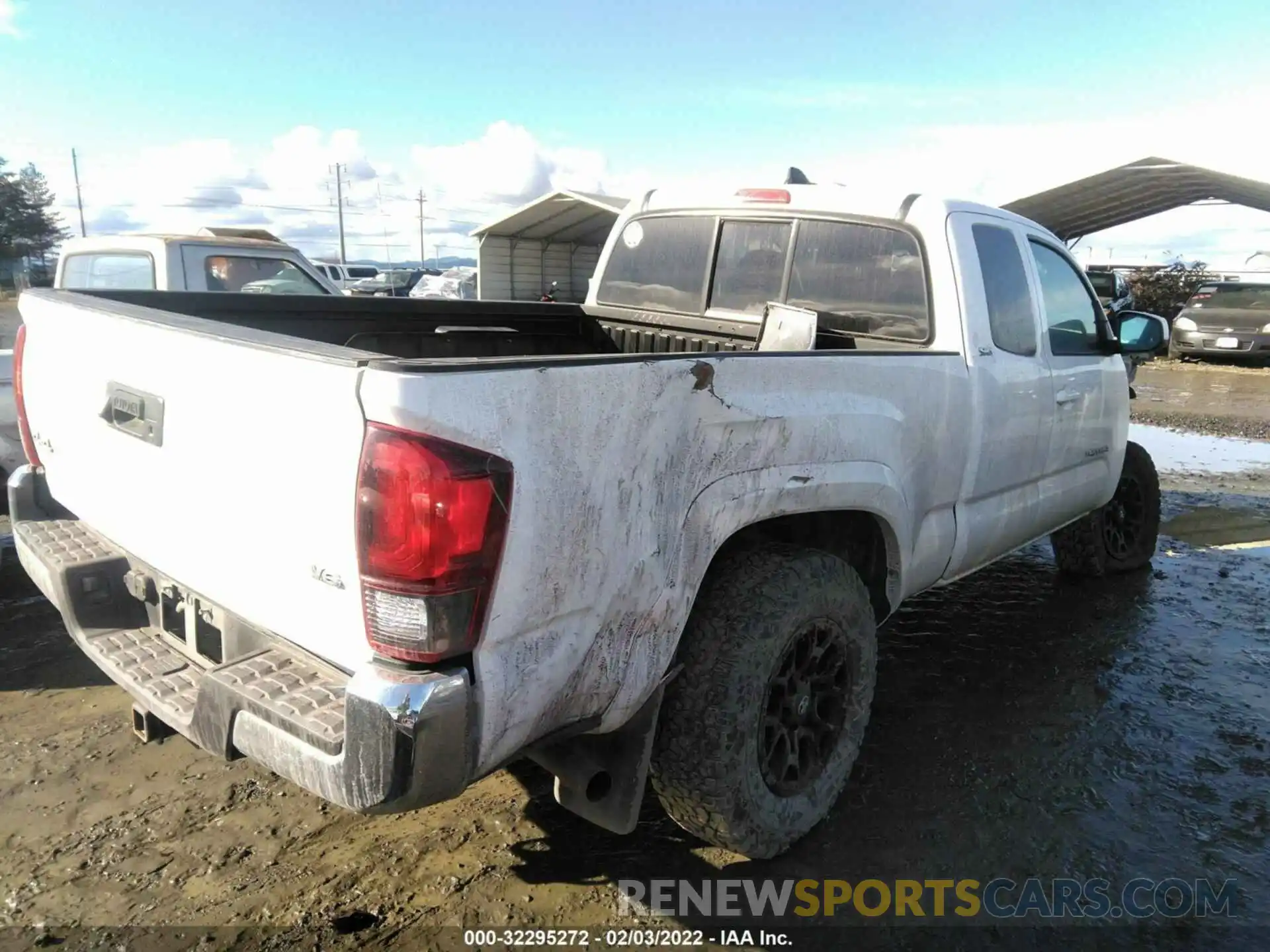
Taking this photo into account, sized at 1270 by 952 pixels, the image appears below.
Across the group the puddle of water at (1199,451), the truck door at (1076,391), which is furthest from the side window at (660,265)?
the puddle of water at (1199,451)

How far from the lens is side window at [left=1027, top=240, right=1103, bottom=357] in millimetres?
3922

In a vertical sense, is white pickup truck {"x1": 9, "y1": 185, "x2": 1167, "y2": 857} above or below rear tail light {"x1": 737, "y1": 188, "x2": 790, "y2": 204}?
below

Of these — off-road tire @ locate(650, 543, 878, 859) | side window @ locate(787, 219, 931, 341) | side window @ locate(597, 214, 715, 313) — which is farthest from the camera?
side window @ locate(597, 214, 715, 313)

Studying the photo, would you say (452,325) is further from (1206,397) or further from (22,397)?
(1206,397)

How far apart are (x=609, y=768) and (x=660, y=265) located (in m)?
2.77

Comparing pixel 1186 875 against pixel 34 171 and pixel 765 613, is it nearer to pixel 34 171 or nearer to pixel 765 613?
pixel 765 613

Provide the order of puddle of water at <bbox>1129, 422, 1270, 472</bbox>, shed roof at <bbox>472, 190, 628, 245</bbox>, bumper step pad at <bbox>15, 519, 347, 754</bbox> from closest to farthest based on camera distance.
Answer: bumper step pad at <bbox>15, 519, 347, 754</bbox>, puddle of water at <bbox>1129, 422, 1270, 472</bbox>, shed roof at <bbox>472, 190, 628, 245</bbox>

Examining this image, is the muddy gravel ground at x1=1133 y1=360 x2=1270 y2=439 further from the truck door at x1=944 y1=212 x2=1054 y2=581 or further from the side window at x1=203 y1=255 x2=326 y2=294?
the side window at x1=203 y1=255 x2=326 y2=294

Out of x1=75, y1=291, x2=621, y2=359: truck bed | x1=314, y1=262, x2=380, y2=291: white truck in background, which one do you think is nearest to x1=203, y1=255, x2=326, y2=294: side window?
x1=75, y1=291, x2=621, y2=359: truck bed

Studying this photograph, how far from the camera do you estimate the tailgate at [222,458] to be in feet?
5.70

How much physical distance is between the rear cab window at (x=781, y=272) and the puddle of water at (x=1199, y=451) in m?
6.15

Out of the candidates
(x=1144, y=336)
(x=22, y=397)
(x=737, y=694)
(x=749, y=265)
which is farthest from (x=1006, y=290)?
(x=22, y=397)

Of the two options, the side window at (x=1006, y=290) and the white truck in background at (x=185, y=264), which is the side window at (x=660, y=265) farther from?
the white truck in background at (x=185, y=264)

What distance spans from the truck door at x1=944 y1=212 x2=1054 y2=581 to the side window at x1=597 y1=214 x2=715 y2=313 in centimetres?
119
